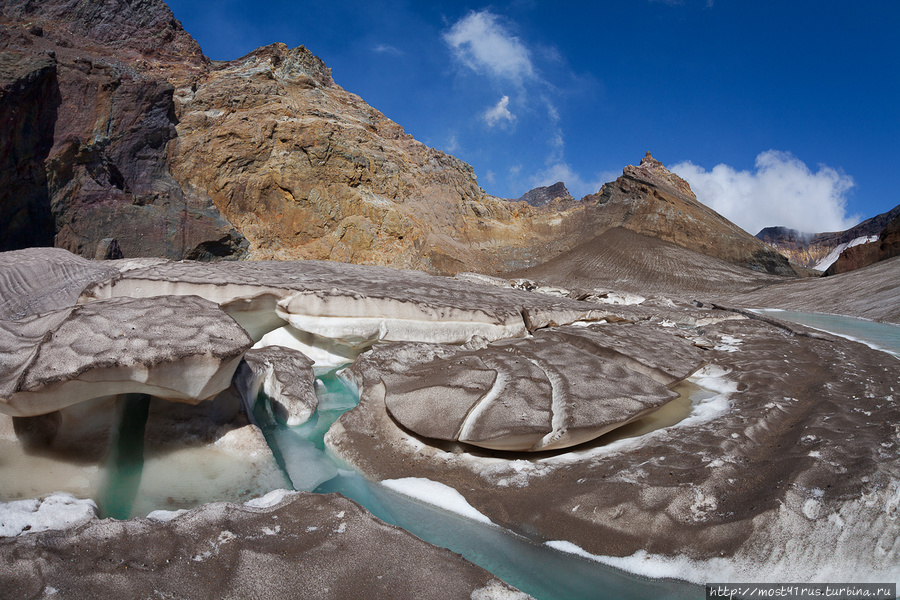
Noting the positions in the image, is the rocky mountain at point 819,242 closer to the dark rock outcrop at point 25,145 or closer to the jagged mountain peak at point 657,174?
the jagged mountain peak at point 657,174

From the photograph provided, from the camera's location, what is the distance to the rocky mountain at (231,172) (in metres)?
8.16

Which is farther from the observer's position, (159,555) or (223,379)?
(223,379)

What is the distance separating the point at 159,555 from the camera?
1.26 m

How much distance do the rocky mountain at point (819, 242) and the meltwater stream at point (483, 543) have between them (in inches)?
2335

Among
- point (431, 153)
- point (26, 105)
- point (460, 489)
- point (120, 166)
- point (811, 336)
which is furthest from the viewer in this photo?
point (431, 153)

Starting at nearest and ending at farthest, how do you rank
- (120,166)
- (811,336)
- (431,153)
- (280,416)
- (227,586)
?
1. (227,586)
2. (280,416)
3. (811,336)
4. (120,166)
5. (431,153)

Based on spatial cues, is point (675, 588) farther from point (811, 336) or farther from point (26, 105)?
point (26, 105)

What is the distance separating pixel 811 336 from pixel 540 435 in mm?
3892

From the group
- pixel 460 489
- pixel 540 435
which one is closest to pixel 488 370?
pixel 540 435

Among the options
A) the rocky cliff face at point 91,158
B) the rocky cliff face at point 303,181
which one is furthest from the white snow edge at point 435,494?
the rocky cliff face at point 303,181

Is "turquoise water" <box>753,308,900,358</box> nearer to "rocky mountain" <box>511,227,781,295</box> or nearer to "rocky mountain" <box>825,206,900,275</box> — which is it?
"rocky mountain" <box>511,227,781,295</box>

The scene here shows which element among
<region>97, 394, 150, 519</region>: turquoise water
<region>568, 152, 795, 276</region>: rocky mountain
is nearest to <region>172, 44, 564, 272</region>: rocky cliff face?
<region>568, 152, 795, 276</region>: rocky mountain

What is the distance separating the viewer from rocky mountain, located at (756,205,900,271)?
50125mm

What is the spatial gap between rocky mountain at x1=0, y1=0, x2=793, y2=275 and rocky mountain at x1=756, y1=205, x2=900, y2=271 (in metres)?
46.4
